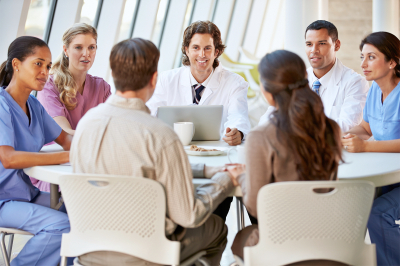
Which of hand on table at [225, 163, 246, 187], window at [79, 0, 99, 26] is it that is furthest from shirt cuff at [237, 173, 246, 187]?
window at [79, 0, 99, 26]

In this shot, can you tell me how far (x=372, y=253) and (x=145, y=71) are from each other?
92cm

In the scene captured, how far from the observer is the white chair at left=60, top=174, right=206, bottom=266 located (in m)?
1.18

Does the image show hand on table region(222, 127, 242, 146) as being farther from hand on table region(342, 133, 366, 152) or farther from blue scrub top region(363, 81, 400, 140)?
blue scrub top region(363, 81, 400, 140)

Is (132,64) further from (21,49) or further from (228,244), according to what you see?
(228,244)

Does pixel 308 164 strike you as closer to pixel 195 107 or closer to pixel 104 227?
pixel 104 227

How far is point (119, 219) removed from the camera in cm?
122

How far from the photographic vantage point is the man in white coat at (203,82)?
8.91 ft

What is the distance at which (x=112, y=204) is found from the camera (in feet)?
3.95

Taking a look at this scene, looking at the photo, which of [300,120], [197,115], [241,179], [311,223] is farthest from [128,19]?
[311,223]

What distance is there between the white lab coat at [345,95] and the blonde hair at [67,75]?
1197mm

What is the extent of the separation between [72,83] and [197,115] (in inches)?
35.4

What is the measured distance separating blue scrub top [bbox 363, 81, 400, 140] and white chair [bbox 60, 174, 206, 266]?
58.0 inches

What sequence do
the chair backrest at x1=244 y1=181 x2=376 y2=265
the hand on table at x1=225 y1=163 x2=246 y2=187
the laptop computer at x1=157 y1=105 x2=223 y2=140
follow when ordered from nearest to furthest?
the chair backrest at x1=244 y1=181 x2=376 y2=265
the hand on table at x1=225 y1=163 x2=246 y2=187
the laptop computer at x1=157 y1=105 x2=223 y2=140

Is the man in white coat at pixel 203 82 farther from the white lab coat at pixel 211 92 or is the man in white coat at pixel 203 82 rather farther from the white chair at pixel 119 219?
the white chair at pixel 119 219
